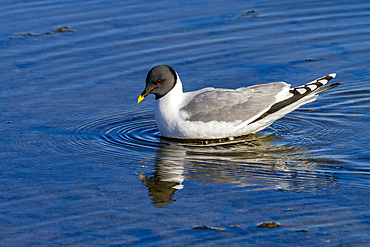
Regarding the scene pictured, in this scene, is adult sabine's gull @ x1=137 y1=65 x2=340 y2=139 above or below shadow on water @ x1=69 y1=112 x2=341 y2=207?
above

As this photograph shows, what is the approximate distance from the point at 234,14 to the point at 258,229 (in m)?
8.80

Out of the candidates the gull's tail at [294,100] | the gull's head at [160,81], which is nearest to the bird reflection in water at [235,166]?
the gull's tail at [294,100]

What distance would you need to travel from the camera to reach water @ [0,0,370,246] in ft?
21.6

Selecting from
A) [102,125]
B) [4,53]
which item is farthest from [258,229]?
[4,53]

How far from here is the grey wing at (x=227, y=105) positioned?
909cm

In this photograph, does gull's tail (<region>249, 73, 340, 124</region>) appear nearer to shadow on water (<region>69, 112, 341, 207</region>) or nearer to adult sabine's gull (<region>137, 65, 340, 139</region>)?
adult sabine's gull (<region>137, 65, 340, 139</region>)

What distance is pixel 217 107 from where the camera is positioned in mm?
9133

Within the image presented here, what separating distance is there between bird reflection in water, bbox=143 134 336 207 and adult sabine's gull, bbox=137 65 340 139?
0.63 feet

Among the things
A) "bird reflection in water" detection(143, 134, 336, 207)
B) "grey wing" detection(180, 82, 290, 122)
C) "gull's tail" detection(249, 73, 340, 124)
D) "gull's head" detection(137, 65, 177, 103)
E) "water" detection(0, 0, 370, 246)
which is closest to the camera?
"water" detection(0, 0, 370, 246)

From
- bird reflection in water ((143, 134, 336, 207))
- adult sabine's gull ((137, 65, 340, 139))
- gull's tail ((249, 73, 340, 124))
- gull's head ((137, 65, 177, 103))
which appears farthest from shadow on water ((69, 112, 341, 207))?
gull's head ((137, 65, 177, 103))

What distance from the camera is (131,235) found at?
638 cm

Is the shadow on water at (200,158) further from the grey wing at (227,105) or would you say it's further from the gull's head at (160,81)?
the gull's head at (160,81)

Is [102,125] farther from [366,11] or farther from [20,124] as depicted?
[366,11]

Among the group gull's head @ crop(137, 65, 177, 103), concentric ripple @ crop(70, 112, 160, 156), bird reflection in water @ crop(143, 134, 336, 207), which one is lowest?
bird reflection in water @ crop(143, 134, 336, 207)
